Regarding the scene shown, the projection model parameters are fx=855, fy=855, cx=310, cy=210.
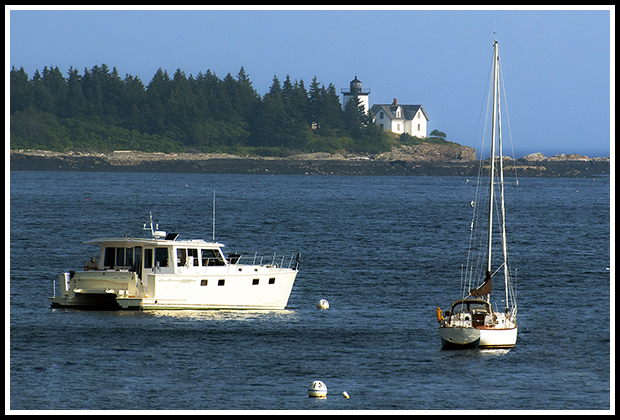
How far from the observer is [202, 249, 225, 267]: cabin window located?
3728cm

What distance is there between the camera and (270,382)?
88.2ft

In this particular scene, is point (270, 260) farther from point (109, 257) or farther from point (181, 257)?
point (109, 257)

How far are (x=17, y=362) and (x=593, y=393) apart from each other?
18.8 metres

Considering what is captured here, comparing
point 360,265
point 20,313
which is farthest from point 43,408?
point 360,265

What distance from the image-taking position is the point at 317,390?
25188 mm

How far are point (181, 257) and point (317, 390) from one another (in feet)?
44.5

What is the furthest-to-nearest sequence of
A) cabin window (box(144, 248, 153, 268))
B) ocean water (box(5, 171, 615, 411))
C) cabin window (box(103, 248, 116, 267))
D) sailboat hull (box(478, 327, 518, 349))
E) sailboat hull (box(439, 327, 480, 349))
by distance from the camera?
cabin window (box(103, 248, 116, 267))
cabin window (box(144, 248, 153, 268))
sailboat hull (box(478, 327, 518, 349))
sailboat hull (box(439, 327, 480, 349))
ocean water (box(5, 171, 615, 411))

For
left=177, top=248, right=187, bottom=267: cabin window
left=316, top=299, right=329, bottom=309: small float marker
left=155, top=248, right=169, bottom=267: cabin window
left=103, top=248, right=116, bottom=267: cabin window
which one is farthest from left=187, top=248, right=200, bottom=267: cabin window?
left=316, top=299, right=329, bottom=309: small float marker

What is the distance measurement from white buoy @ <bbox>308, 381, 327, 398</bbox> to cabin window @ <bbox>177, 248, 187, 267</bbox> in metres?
13.2

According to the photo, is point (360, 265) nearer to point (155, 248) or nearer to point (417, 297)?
point (417, 297)

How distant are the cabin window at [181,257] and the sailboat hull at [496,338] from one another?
44.1 ft

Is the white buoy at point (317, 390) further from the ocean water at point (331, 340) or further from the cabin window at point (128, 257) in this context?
the cabin window at point (128, 257)

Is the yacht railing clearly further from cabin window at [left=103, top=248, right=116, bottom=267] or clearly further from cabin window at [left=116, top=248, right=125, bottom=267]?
cabin window at [left=103, top=248, right=116, bottom=267]

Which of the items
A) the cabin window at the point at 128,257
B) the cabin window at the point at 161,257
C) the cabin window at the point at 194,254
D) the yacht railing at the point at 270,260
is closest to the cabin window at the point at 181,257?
the cabin window at the point at 194,254
